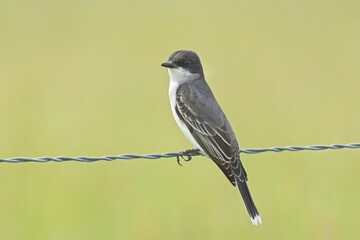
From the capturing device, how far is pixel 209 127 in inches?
340

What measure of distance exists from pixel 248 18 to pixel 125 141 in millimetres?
10095

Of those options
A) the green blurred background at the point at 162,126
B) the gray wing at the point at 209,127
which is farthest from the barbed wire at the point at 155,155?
the green blurred background at the point at 162,126

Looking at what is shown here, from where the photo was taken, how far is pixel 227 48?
1808 cm

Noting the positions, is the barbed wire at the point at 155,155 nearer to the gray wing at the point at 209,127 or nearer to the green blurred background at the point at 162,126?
the gray wing at the point at 209,127

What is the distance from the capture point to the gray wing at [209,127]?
8281 millimetres

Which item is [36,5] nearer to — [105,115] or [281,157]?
[105,115]

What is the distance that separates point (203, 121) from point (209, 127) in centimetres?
9

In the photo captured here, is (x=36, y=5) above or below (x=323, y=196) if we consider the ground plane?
above

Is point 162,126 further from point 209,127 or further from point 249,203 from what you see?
point 249,203

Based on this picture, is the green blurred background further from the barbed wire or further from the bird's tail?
the barbed wire

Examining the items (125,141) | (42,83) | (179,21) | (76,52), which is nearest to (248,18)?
(179,21)

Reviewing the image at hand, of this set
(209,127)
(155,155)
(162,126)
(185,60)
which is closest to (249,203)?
(209,127)

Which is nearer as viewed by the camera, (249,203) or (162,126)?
(249,203)

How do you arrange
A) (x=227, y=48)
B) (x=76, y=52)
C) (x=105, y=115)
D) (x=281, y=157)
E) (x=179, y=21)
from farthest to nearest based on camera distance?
1. (x=179, y=21)
2. (x=227, y=48)
3. (x=76, y=52)
4. (x=105, y=115)
5. (x=281, y=157)
